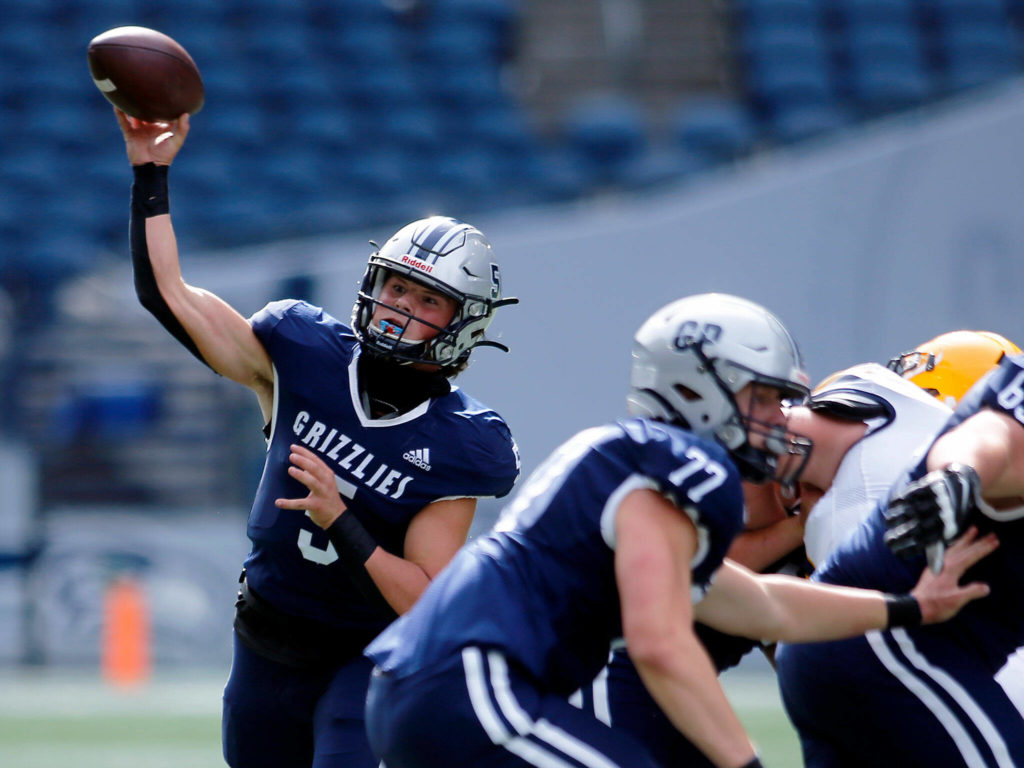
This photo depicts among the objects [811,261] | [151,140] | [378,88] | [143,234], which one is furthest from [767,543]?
[378,88]


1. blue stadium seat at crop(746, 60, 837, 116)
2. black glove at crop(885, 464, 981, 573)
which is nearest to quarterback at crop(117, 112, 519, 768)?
black glove at crop(885, 464, 981, 573)

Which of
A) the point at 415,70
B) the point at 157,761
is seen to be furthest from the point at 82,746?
the point at 415,70

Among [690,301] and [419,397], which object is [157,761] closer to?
[419,397]

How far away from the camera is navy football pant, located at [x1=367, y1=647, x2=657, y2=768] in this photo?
2174 millimetres

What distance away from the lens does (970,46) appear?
11.9m

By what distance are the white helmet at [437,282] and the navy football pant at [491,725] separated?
0.99m

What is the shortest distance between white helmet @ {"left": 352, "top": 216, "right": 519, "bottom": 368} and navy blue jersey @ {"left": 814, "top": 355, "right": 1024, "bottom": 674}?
0.95m

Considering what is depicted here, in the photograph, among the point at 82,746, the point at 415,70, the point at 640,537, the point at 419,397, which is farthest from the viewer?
the point at 415,70

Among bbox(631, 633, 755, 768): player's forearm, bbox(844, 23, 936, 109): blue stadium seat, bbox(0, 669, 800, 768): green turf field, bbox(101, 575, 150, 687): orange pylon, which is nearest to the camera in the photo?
bbox(631, 633, 755, 768): player's forearm

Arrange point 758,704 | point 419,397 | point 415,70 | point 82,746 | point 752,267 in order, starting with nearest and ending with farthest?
point 419,397 < point 82,746 < point 758,704 < point 752,267 < point 415,70

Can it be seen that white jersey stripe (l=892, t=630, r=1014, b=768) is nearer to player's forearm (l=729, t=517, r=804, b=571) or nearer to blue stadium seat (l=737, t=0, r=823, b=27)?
player's forearm (l=729, t=517, r=804, b=571)

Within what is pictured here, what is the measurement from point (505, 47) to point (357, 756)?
9768mm

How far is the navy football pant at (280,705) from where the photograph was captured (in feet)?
9.78

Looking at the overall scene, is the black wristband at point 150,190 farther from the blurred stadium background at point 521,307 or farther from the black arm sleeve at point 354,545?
the blurred stadium background at point 521,307
